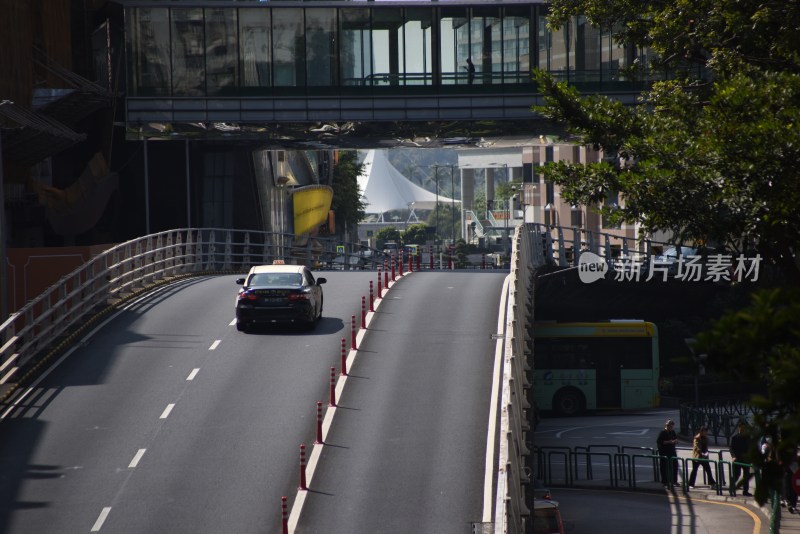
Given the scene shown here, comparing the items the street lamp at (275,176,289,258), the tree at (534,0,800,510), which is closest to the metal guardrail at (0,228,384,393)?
the tree at (534,0,800,510)

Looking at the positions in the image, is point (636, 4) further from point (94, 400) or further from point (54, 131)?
point (54, 131)

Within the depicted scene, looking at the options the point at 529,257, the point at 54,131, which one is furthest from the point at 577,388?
the point at 54,131

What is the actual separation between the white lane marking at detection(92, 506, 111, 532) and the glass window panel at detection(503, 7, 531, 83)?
3569 centimetres

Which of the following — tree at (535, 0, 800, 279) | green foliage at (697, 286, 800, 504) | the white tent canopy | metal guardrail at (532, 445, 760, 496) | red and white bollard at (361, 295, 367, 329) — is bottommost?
metal guardrail at (532, 445, 760, 496)

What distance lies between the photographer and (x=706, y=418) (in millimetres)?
39688

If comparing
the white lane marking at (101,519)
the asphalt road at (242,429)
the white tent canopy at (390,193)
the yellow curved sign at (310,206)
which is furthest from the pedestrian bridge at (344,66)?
the white tent canopy at (390,193)

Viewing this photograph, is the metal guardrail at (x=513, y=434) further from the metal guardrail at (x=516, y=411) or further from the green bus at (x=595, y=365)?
the green bus at (x=595, y=365)

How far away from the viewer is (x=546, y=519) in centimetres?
2089

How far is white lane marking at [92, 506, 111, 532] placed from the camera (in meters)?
16.7

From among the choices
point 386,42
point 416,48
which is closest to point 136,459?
point 386,42

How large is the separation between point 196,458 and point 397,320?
11.4 metres

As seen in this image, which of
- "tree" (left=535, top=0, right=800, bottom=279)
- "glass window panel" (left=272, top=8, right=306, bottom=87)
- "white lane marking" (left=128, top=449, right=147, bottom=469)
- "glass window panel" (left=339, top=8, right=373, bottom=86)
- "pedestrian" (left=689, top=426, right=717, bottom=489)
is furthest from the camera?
"glass window panel" (left=339, top=8, right=373, bottom=86)

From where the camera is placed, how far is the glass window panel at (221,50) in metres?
49.7

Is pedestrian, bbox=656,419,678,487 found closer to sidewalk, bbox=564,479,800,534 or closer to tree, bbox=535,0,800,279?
sidewalk, bbox=564,479,800,534
